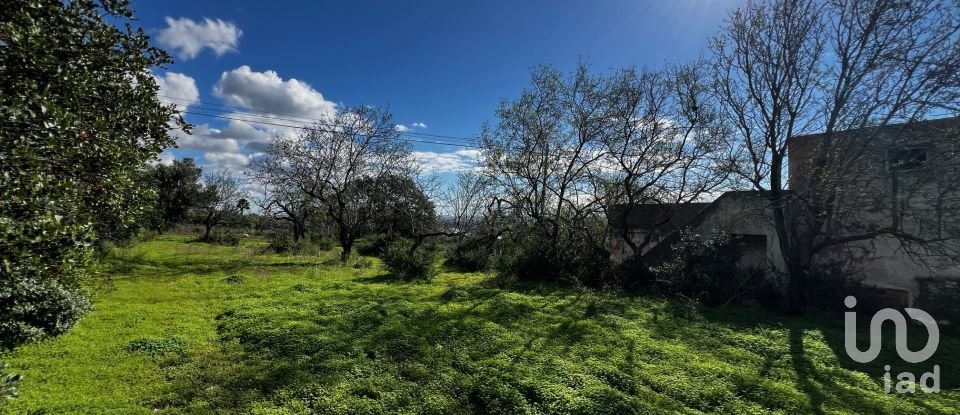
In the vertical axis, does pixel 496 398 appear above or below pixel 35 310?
below

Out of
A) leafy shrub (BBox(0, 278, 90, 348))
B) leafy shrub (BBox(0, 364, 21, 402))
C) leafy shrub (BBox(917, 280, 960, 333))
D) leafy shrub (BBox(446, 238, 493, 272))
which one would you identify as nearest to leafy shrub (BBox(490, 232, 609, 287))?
leafy shrub (BBox(446, 238, 493, 272))

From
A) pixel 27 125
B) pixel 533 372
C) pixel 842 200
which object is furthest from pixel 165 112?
pixel 842 200

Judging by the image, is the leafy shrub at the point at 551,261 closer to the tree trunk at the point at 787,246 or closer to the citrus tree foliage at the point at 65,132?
the tree trunk at the point at 787,246

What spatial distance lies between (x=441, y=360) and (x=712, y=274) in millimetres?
8211

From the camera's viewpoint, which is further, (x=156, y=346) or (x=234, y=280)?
(x=234, y=280)

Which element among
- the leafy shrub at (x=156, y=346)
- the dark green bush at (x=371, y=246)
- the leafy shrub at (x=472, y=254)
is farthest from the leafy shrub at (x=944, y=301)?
the dark green bush at (x=371, y=246)

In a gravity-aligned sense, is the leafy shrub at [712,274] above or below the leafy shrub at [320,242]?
above

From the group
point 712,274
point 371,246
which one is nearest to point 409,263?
point 712,274

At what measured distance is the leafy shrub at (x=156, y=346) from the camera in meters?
5.27

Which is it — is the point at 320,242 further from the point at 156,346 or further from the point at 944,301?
the point at 944,301

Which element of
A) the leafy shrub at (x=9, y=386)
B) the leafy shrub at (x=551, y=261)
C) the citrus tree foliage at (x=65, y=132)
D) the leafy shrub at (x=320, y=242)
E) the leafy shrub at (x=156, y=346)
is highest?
the citrus tree foliage at (x=65, y=132)

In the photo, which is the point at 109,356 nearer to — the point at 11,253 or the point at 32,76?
the point at 11,253

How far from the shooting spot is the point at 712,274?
10.4 metres

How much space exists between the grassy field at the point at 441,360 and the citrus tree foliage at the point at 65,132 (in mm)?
1344
